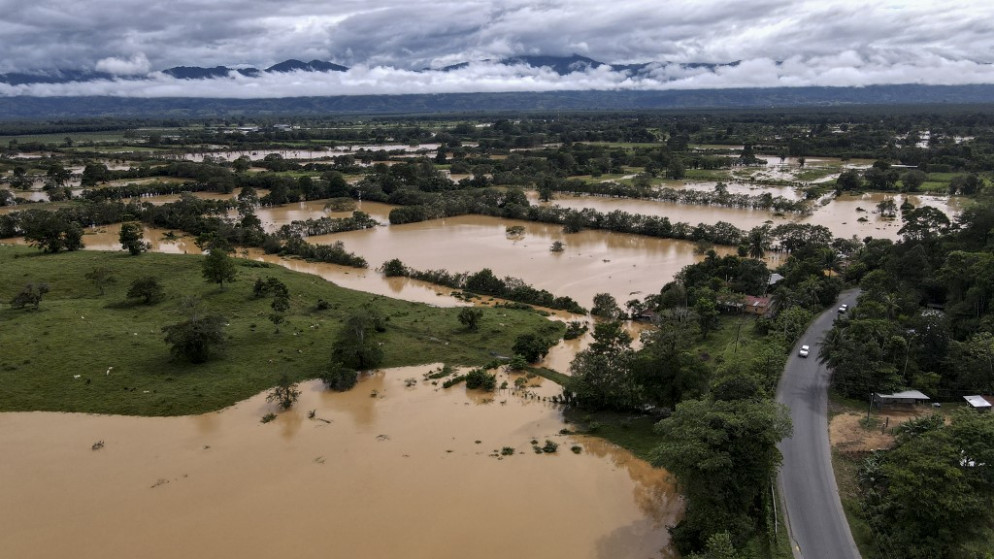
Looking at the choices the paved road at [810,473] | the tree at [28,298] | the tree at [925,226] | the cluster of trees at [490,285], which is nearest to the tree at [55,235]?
the tree at [28,298]

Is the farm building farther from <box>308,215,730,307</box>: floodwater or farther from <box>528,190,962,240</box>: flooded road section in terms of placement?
<box>528,190,962,240</box>: flooded road section

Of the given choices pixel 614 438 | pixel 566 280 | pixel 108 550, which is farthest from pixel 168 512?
pixel 566 280

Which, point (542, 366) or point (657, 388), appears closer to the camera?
point (657, 388)

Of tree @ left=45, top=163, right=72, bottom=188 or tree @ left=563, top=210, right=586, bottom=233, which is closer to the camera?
tree @ left=563, top=210, right=586, bottom=233

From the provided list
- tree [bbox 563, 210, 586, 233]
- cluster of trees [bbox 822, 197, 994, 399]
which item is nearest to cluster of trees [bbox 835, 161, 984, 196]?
tree [bbox 563, 210, 586, 233]

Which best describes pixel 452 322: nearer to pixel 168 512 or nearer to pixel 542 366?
pixel 542 366

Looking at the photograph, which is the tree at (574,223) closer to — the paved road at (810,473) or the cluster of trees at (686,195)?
the cluster of trees at (686,195)
